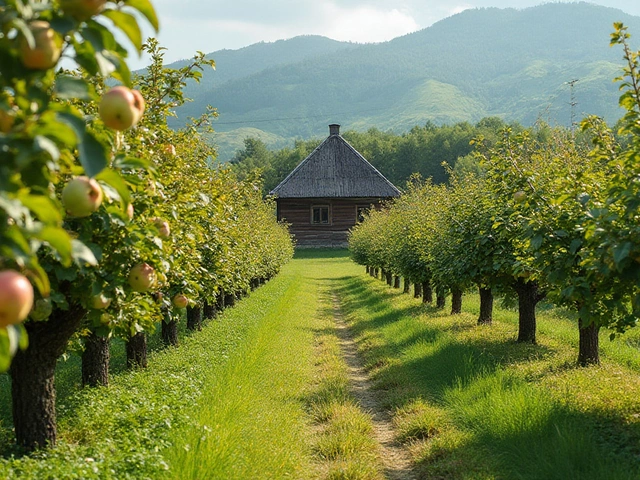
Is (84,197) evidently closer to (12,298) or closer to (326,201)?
(12,298)

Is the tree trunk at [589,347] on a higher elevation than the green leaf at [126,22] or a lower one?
lower

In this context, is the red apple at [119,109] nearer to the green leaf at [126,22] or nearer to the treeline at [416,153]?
the green leaf at [126,22]

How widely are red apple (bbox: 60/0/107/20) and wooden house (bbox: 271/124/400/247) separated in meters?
39.4

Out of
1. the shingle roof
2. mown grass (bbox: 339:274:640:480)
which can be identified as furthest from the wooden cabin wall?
mown grass (bbox: 339:274:640:480)

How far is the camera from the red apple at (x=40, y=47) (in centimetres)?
173

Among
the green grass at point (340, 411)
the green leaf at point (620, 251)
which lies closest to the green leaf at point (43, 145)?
the green grass at point (340, 411)

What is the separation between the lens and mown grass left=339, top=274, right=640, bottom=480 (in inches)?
185

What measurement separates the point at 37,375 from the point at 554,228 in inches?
186

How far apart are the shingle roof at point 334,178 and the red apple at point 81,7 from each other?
38601mm

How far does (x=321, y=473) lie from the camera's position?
5.01 metres

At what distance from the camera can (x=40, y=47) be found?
173 cm

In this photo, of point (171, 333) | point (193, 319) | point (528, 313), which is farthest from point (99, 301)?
point (193, 319)

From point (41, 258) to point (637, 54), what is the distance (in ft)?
14.2

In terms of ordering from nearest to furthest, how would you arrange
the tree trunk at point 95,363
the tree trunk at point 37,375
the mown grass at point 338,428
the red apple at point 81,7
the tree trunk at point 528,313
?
1. the red apple at point 81,7
2. the tree trunk at point 37,375
3. the mown grass at point 338,428
4. the tree trunk at point 95,363
5. the tree trunk at point 528,313
